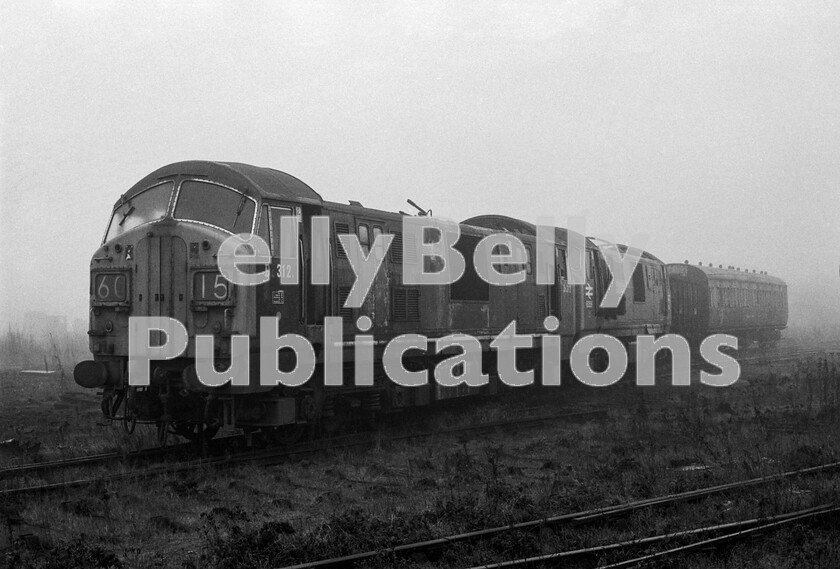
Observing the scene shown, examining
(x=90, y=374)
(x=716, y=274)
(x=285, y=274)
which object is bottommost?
(x=90, y=374)

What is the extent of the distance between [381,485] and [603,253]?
11.9m

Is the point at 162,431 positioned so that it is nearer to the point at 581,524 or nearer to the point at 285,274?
the point at 285,274

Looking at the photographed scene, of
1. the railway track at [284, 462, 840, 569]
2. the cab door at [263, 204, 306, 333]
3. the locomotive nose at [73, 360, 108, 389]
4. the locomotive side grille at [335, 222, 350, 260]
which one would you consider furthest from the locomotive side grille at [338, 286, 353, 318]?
the railway track at [284, 462, 840, 569]

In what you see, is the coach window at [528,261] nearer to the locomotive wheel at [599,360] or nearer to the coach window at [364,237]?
the locomotive wheel at [599,360]

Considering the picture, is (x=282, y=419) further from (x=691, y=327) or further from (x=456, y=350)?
(x=691, y=327)

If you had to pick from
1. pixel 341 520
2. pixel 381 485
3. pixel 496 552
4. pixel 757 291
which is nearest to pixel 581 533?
pixel 496 552

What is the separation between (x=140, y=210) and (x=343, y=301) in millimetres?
2988

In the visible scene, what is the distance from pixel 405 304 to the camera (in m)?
12.2

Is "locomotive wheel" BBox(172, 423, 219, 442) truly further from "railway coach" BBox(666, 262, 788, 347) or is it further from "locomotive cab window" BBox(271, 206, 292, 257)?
"railway coach" BBox(666, 262, 788, 347)

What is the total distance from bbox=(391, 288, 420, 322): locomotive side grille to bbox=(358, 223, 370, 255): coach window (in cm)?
92

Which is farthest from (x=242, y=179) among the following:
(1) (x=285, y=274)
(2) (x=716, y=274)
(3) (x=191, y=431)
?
(2) (x=716, y=274)

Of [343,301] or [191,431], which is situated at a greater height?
[343,301]

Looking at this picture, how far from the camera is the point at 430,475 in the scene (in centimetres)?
923

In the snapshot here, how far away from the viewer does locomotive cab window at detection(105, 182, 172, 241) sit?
10.1 meters
